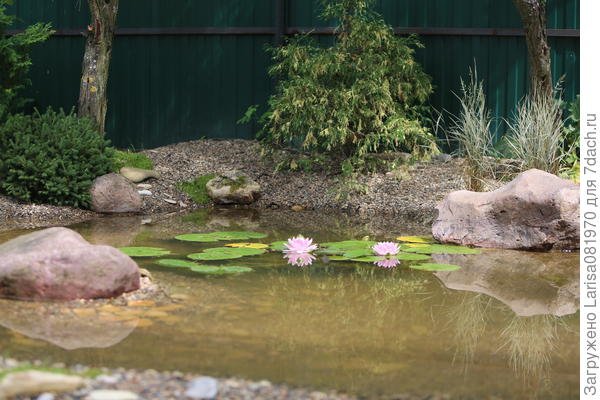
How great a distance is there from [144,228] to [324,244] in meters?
1.73

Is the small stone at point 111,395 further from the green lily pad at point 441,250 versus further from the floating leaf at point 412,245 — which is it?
the floating leaf at point 412,245

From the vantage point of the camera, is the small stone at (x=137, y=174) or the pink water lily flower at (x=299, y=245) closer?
the pink water lily flower at (x=299, y=245)

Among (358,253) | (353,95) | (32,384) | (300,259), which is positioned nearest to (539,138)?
(353,95)

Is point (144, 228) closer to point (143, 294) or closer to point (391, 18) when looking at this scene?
point (143, 294)

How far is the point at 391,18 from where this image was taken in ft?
34.6

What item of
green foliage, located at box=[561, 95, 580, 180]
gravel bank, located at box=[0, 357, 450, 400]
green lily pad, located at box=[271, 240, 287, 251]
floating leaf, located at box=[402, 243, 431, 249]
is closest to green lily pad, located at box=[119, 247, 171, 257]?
green lily pad, located at box=[271, 240, 287, 251]

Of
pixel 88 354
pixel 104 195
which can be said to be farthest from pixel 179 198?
pixel 88 354

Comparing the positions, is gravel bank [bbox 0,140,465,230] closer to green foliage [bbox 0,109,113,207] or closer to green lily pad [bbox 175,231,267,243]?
green foliage [bbox 0,109,113,207]

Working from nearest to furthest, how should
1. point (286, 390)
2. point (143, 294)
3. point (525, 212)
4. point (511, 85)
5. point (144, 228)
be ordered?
point (286, 390)
point (143, 294)
point (525, 212)
point (144, 228)
point (511, 85)

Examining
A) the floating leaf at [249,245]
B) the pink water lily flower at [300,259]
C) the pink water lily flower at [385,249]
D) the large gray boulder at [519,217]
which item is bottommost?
the pink water lily flower at [300,259]

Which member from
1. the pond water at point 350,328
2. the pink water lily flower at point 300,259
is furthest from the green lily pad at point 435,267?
the pink water lily flower at point 300,259

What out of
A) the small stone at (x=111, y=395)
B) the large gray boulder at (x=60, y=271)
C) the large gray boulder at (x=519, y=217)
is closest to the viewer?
the small stone at (x=111, y=395)

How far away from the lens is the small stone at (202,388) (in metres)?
4.03

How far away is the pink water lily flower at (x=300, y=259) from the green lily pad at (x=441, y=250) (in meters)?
0.76
